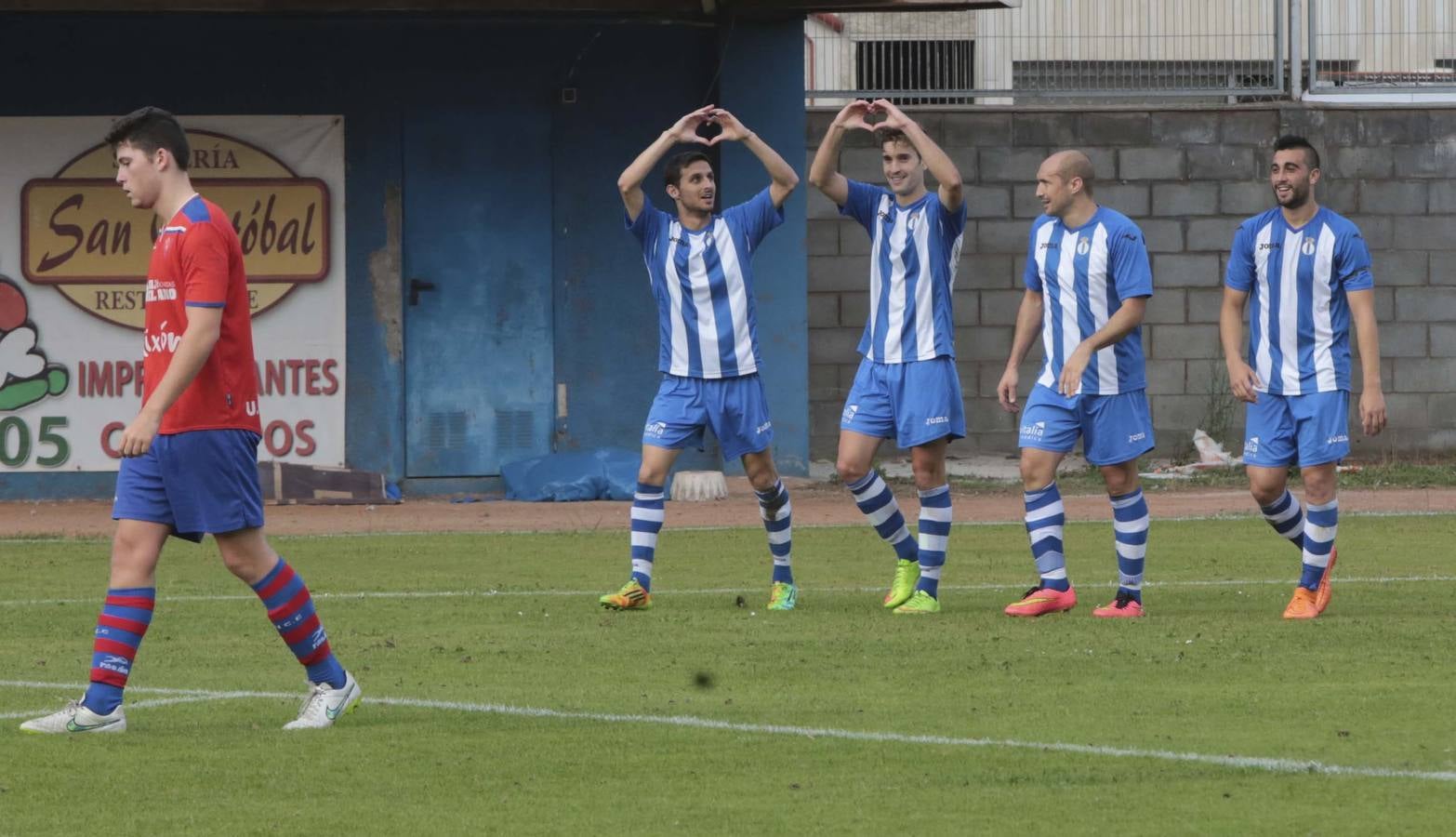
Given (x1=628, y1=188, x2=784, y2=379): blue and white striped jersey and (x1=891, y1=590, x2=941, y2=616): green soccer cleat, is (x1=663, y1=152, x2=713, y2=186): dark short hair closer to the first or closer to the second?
(x1=628, y1=188, x2=784, y2=379): blue and white striped jersey

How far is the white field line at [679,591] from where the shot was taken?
10539 millimetres

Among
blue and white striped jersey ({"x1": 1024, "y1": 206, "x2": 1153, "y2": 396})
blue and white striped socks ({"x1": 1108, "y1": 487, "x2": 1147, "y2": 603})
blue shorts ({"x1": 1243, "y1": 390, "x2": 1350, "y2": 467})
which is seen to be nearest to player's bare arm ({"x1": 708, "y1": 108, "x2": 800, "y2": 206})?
blue and white striped jersey ({"x1": 1024, "y1": 206, "x2": 1153, "y2": 396})

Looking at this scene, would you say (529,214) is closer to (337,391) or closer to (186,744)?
(337,391)

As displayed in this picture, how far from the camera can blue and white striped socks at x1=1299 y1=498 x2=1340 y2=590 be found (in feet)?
30.3

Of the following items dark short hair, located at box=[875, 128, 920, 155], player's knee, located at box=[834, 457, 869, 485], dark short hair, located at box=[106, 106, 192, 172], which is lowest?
player's knee, located at box=[834, 457, 869, 485]

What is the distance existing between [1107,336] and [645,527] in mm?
2289

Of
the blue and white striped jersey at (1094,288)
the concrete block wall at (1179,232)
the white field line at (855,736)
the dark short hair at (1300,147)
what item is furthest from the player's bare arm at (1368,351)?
the concrete block wall at (1179,232)

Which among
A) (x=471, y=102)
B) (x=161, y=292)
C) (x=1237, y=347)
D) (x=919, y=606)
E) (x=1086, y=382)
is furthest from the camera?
(x=471, y=102)

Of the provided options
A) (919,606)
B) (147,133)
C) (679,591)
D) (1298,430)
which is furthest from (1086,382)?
(147,133)

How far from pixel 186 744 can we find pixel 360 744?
517mm

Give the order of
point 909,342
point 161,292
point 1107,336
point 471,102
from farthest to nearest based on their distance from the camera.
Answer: point 471,102 < point 909,342 < point 1107,336 < point 161,292

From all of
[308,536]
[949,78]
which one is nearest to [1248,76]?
[949,78]

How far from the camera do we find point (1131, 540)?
9.37 m

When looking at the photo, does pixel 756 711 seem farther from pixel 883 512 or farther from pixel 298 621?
pixel 883 512
